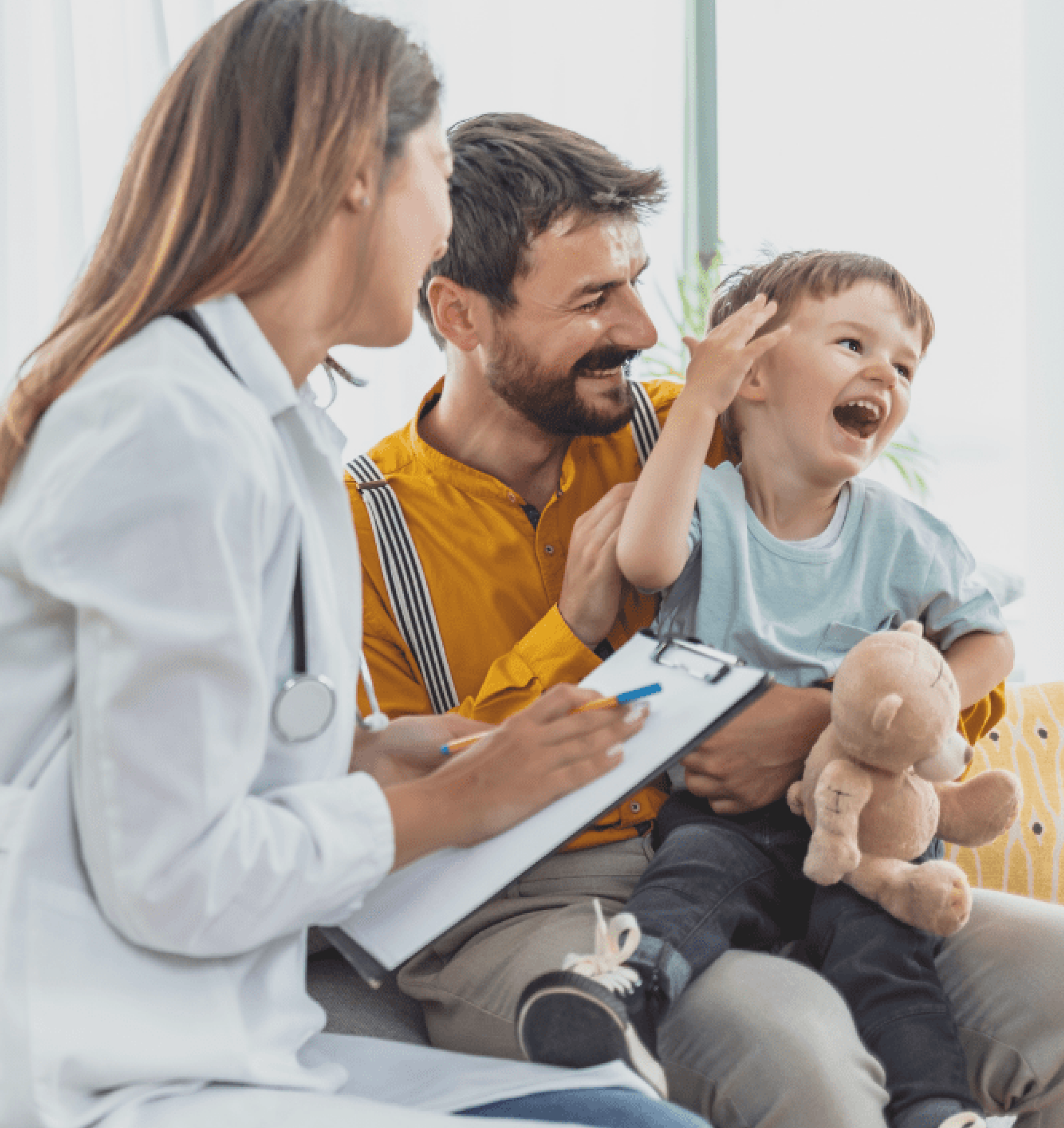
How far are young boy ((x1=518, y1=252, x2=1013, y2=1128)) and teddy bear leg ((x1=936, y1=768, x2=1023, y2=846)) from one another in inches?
2.1

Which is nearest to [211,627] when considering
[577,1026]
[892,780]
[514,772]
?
[514,772]

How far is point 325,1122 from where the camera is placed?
0.83 meters

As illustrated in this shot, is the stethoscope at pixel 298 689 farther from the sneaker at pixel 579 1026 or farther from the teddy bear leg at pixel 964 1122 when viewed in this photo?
the teddy bear leg at pixel 964 1122

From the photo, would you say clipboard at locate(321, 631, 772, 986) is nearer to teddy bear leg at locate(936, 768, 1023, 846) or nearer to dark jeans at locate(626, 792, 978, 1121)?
dark jeans at locate(626, 792, 978, 1121)

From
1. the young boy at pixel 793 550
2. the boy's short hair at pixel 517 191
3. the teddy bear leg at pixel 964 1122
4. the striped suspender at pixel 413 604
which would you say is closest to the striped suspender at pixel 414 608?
the striped suspender at pixel 413 604

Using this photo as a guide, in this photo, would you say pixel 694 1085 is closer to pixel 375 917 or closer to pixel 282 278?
pixel 375 917

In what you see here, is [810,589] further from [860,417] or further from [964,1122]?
[964,1122]

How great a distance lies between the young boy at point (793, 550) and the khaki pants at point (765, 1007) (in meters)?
0.07

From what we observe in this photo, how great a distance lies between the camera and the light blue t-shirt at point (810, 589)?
1.51 m

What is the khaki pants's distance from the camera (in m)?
1.12

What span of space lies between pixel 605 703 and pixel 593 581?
0.34 m

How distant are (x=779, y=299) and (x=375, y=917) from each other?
3.31 ft

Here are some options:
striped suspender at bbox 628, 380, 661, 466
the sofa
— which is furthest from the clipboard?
the sofa

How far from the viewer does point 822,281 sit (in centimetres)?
154
